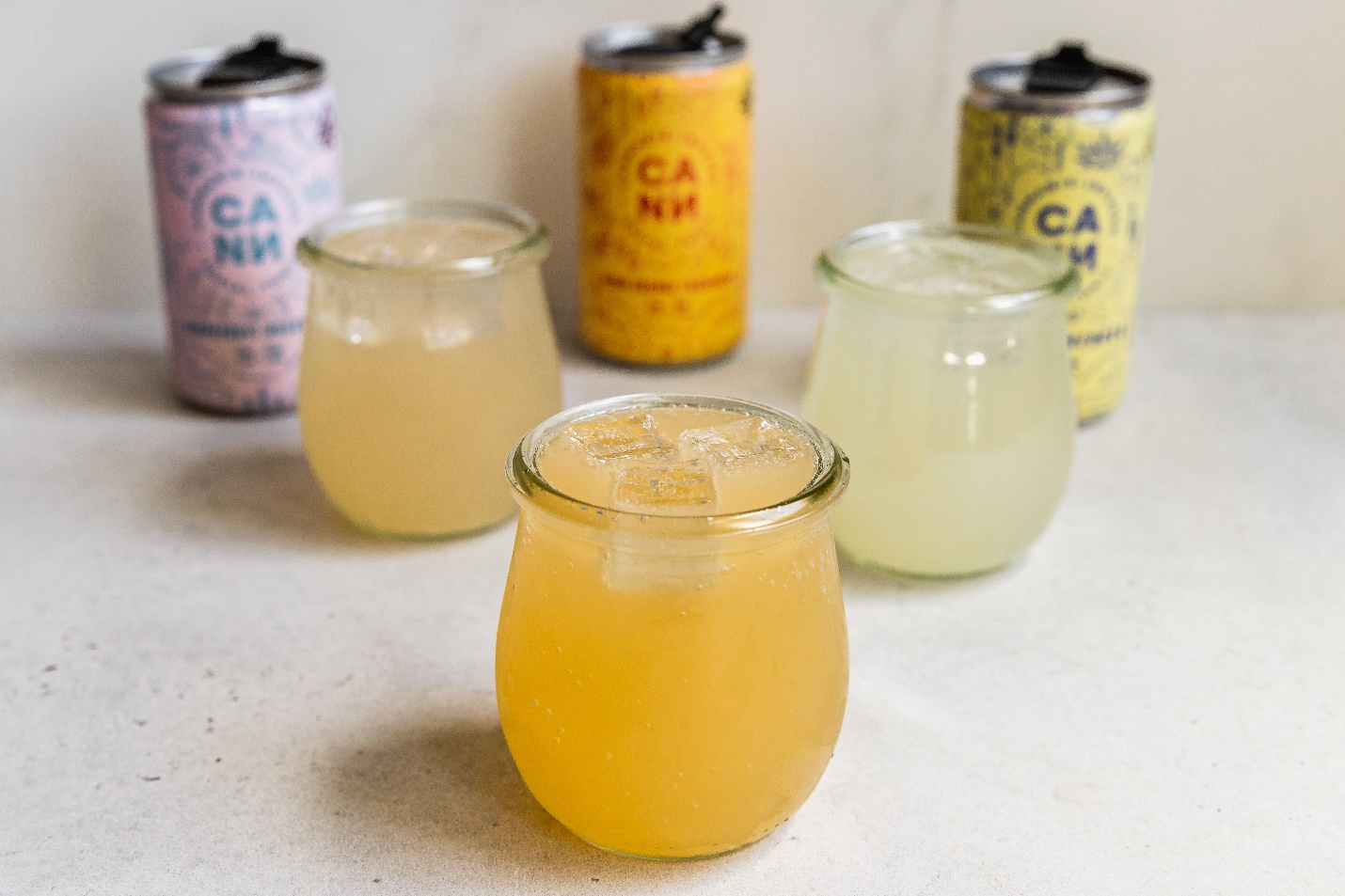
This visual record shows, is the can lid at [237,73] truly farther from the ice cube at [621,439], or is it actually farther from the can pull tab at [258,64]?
the ice cube at [621,439]

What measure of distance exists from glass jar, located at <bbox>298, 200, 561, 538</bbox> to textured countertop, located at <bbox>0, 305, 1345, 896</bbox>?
0.05m

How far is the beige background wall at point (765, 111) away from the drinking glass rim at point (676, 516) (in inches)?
25.7

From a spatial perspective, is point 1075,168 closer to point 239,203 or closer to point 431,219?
point 431,219

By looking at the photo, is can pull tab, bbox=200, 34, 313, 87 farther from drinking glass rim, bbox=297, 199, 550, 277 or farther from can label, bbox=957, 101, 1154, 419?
can label, bbox=957, 101, 1154, 419

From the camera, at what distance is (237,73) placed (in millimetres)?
1127

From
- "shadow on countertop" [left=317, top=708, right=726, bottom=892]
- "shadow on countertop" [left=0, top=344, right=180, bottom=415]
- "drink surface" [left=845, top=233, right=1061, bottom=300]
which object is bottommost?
"shadow on countertop" [left=317, top=708, right=726, bottom=892]

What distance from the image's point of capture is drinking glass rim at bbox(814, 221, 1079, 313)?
0.84 meters

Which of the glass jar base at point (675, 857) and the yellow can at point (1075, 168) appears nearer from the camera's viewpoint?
the glass jar base at point (675, 857)

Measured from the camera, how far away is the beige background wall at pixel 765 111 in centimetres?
127

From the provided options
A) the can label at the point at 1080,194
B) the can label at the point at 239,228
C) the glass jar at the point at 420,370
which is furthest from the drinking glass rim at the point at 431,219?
the can label at the point at 1080,194

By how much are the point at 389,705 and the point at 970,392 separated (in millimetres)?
388

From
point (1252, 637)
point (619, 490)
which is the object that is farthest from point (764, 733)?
point (1252, 637)

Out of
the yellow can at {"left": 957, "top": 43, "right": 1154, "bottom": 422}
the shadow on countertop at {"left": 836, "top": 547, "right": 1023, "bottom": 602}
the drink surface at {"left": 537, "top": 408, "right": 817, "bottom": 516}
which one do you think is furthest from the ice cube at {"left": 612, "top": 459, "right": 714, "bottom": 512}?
the yellow can at {"left": 957, "top": 43, "right": 1154, "bottom": 422}

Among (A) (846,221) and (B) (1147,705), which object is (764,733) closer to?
(B) (1147,705)
